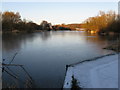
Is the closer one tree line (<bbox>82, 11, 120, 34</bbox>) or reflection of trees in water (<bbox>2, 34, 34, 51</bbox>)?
reflection of trees in water (<bbox>2, 34, 34, 51</bbox>)

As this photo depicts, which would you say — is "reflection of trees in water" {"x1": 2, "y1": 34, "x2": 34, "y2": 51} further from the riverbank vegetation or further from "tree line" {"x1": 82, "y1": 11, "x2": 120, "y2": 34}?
"tree line" {"x1": 82, "y1": 11, "x2": 120, "y2": 34}

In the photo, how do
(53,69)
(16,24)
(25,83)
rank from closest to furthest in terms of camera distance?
(25,83) < (53,69) < (16,24)

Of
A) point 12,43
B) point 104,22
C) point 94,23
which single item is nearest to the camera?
point 12,43

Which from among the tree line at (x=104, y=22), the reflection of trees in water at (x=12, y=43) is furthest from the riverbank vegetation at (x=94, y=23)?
the reflection of trees in water at (x=12, y=43)

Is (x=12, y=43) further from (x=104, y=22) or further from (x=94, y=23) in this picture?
(x=94, y=23)

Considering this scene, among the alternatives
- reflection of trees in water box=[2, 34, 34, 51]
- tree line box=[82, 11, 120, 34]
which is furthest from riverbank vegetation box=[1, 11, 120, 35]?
reflection of trees in water box=[2, 34, 34, 51]

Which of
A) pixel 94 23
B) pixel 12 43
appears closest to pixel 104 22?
pixel 94 23

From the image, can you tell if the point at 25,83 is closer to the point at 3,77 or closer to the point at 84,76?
the point at 3,77

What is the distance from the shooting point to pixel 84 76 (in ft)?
11.1

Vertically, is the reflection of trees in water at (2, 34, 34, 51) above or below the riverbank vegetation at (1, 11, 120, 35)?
below

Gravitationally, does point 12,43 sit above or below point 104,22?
below

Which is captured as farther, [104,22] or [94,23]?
[94,23]

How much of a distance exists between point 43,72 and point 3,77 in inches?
48.2

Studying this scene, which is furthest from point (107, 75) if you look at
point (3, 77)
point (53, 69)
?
point (3, 77)
